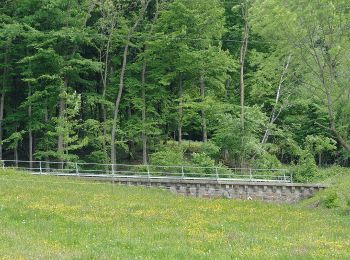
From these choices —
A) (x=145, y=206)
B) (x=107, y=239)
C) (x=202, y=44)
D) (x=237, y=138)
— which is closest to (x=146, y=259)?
(x=107, y=239)

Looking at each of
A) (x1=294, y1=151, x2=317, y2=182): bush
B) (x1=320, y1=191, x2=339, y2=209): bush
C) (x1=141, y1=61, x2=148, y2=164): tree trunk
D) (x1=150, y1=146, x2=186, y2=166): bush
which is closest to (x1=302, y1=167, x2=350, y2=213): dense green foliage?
(x1=320, y1=191, x2=339, y2=209): bush

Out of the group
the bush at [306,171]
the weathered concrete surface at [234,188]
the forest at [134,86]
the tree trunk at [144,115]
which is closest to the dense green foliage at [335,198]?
the bush at [306,171]

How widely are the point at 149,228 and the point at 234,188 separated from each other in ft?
71.3

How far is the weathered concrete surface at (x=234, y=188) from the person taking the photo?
38.2m

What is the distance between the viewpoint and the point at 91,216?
20.5 metres

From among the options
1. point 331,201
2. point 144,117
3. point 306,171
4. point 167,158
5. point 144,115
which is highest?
point 144,115

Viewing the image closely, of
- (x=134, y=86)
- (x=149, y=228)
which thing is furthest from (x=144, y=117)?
(x=149, y=228)

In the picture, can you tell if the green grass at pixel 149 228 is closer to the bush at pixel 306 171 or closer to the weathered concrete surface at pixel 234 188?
the weathered concrete surface at pixel 234 188

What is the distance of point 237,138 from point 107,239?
3282 cm

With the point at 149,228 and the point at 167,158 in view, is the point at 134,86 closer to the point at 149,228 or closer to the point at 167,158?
the point at 167,158

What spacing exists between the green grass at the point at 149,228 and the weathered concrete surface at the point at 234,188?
8.71m

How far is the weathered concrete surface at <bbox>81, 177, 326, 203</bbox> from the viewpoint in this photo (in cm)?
3825

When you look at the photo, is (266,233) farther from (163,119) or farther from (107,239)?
(163,119)

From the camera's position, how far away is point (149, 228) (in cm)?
1839
